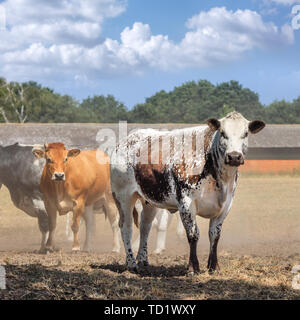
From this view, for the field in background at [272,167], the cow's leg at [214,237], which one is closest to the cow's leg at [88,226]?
the cow's leg at [214,237]

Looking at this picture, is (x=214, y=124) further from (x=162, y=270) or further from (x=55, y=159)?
(x=55, y=159)

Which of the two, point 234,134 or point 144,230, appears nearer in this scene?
point 234,134

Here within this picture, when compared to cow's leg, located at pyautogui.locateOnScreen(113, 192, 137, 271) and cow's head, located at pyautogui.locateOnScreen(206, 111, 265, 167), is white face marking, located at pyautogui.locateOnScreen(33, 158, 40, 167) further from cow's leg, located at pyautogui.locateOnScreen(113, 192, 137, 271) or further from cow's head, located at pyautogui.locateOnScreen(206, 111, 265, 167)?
cow's head, located at pyautogui.locateOnScreen(206, 111, 265, 167)

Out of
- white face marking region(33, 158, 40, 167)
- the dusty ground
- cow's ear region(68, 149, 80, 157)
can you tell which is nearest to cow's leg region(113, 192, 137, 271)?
the dusty ground

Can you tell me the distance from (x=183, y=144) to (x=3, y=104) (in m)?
42.1

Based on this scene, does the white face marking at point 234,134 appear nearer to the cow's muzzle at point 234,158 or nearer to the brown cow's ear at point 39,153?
the cow's muzzle at point 234,158

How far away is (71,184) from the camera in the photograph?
10188 mm

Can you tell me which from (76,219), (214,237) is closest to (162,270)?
(214,237)

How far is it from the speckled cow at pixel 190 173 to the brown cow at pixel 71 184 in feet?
7.80

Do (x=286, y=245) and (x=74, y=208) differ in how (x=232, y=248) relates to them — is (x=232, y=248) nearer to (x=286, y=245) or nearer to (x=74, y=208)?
(x=286, y=245)

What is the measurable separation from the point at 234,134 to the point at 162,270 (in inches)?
83.0

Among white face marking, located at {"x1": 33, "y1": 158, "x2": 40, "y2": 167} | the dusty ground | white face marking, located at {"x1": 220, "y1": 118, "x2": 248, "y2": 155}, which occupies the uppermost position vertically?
white face marking, located at {"x1": 220, "y1": 118, "x2": 248, "y2": 155}

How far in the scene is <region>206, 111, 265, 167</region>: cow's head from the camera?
20.7ft
